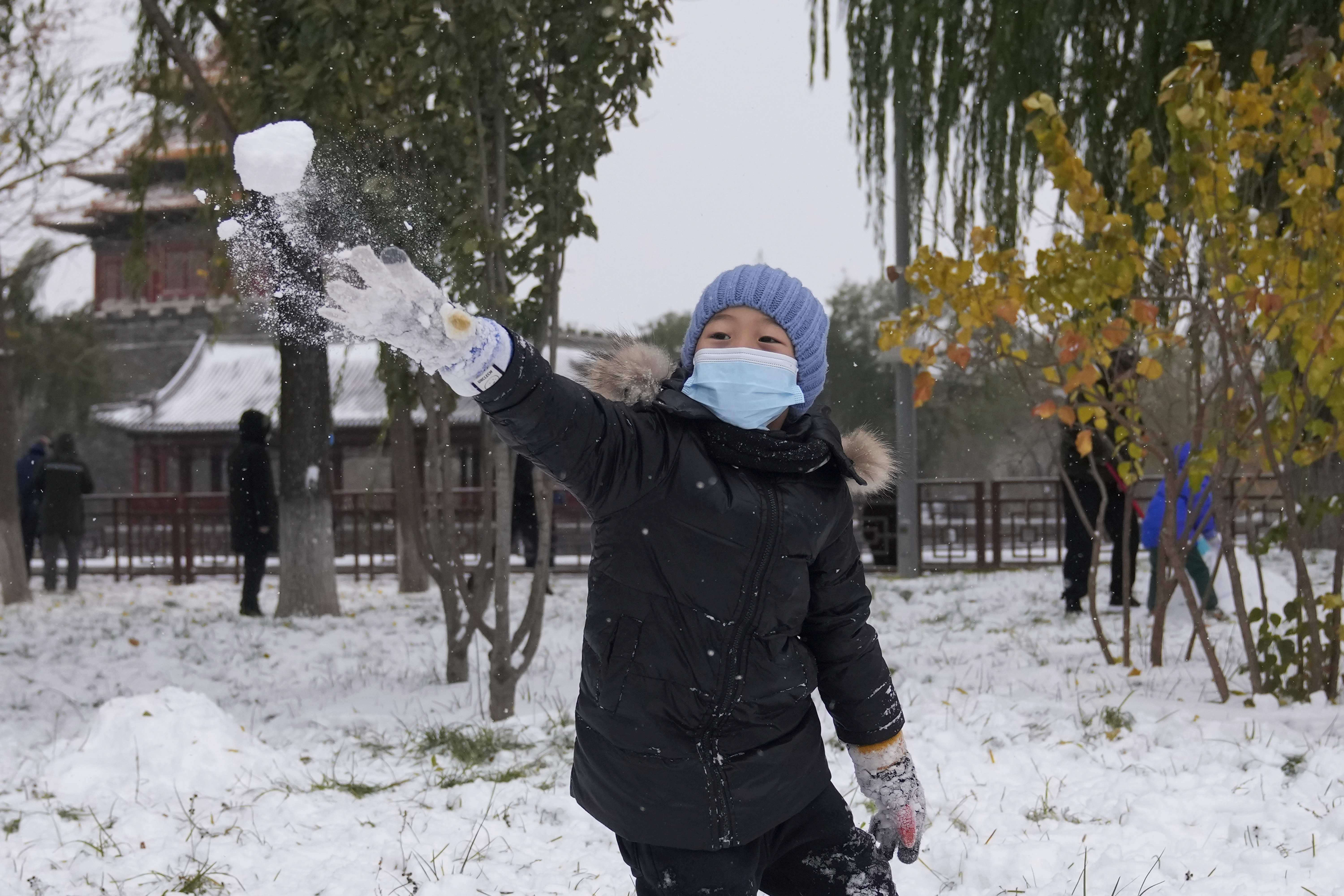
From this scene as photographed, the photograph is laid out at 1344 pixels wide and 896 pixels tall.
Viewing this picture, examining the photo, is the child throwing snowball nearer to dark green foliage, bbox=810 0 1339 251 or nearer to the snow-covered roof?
dark green foliage, bbox=810 0 1339 251

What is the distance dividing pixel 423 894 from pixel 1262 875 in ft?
7.01

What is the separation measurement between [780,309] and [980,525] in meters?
10.0

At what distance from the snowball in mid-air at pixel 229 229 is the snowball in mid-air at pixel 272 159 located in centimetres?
7

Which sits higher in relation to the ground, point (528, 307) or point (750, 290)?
point (528, 307)

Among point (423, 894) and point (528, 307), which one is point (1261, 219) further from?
point (423, 894)

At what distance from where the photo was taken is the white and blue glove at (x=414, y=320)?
1.26 meters

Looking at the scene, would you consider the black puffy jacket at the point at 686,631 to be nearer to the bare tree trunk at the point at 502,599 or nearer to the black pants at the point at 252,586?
the bare tree trunk at the point at 502,599

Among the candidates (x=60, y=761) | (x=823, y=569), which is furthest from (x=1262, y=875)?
(x=60, y=761)

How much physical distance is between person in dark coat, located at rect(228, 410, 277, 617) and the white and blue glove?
25.3 ft

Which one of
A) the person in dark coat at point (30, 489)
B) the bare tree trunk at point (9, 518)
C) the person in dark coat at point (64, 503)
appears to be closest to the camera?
the bare tree trunk at point (9, 518)

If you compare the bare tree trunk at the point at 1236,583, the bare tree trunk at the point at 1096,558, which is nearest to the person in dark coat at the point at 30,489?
the bare tree trunk at the point at 1096,558

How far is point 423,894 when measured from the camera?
2684mm

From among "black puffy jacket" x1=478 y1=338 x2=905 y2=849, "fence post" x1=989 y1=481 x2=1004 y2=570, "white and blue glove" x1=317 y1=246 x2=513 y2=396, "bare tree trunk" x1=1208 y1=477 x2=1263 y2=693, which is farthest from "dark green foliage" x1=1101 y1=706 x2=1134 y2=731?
"fence post" x1=989 y1=481 x2=1004 y2=570

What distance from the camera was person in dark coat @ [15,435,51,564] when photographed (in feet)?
39.0
